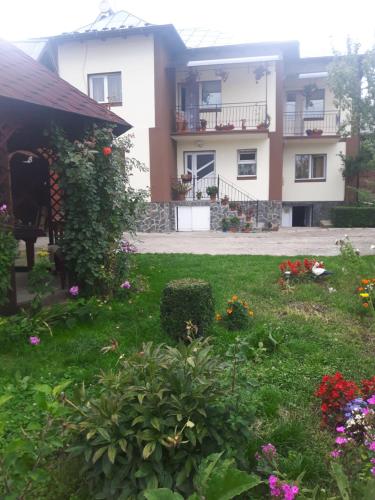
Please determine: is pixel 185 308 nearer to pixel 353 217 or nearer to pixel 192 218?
pixel 192 218

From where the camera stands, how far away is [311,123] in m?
19.6

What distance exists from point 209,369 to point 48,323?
9.49ft

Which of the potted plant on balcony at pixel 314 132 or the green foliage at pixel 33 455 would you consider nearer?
the green foliage at pixel 33 455

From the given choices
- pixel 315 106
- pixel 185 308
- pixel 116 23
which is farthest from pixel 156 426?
pixel 315 106

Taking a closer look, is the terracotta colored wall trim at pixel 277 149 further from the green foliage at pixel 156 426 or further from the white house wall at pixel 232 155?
the green foliage at pixel 156 426

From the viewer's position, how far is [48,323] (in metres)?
4.91

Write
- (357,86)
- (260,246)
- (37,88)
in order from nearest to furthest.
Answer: (37,88)
(357,86)
(260,246)

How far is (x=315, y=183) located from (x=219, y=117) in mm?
5345

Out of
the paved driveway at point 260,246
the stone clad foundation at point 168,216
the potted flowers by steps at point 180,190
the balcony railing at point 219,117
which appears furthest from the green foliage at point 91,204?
the balcony railing at point 219,117

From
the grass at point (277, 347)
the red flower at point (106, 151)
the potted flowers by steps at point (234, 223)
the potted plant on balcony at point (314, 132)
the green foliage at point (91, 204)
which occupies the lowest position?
the grass at point (277, 347)

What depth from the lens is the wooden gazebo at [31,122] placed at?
4934 millimetres

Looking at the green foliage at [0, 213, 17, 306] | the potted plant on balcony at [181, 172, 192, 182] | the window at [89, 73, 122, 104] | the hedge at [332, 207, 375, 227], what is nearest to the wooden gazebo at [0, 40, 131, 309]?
the green foliage at [0, 213, 17, 306]

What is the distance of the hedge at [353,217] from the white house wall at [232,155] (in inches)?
119

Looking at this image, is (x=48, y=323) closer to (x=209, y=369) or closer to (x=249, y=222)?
(x=209, y=369)
